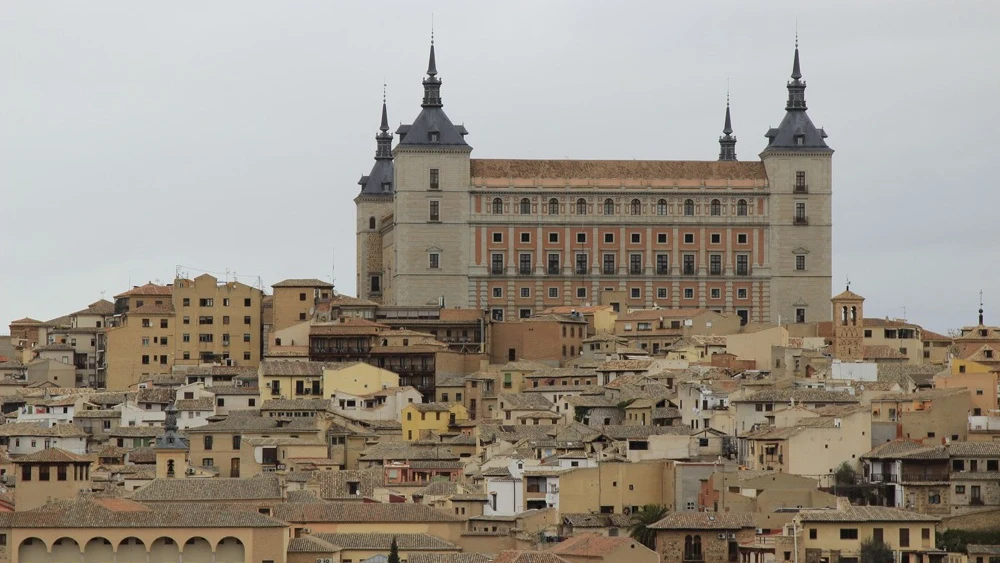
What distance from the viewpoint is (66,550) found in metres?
69.3

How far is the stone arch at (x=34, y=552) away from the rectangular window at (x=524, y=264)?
55.5 meters

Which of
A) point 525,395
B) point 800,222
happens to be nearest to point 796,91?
point 800,222

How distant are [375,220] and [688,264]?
19737 millimetres

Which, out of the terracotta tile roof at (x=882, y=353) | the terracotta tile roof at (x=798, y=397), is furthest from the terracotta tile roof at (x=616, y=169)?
the terracotta tile roof at (x=798, y=397)

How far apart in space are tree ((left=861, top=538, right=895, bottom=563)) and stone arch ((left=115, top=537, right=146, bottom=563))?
17822 millimetres

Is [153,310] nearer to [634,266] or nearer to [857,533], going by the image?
[634,266]

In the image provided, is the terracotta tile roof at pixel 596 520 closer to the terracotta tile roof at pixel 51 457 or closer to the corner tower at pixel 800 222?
the terracotta tile roof at pixel 51 457

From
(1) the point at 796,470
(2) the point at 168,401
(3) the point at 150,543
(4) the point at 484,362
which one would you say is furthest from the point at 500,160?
(3) the point at 150,543

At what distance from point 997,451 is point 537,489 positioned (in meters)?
12.7

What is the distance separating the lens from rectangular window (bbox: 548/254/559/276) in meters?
123

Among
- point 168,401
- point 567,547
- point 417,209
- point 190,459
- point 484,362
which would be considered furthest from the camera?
point 417,209

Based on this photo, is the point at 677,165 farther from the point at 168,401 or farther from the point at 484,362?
the point at 168,401

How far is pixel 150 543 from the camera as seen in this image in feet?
228

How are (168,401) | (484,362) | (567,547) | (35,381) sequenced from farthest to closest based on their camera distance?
(35,381) → (484,362) → (168,401) → (567,547)
